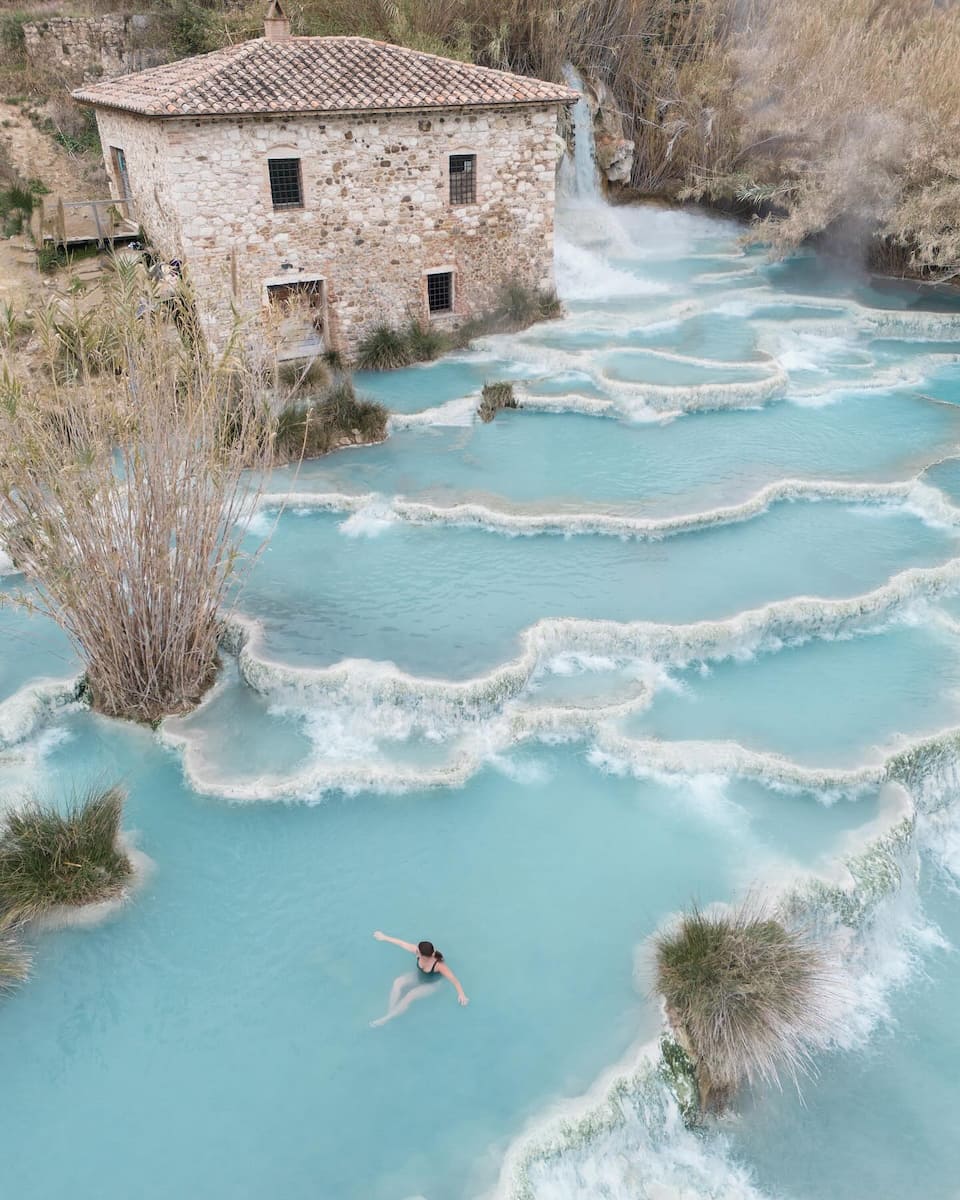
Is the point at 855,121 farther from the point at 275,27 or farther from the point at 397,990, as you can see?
the point at 397,990

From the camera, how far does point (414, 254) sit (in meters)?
18.7

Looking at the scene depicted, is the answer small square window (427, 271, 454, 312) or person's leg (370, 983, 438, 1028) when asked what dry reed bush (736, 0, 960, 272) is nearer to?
small square window (427, 271, 454, 312)

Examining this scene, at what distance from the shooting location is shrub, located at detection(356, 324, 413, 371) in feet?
60.8

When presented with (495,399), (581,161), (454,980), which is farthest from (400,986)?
(581,161)

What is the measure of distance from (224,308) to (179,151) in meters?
2.69

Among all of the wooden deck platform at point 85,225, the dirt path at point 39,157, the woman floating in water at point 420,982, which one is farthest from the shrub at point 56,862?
the dirt path at point 39,157

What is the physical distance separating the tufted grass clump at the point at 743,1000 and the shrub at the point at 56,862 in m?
4.81

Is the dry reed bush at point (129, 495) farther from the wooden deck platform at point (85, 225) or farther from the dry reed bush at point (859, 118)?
the dry reed bush at point (859, 118)

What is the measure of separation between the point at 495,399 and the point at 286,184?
5.47 m

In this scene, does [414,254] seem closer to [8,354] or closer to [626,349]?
[626,349]

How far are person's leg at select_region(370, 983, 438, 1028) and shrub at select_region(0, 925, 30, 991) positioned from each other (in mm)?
2836

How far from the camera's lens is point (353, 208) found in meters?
17.5

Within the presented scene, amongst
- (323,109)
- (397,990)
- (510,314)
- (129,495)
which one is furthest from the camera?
(510,314)

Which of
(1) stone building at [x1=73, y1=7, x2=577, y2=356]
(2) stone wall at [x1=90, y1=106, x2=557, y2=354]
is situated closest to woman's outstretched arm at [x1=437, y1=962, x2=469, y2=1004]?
(1) stone building at [x1=73, y1=7, x2=577, y2=356]
